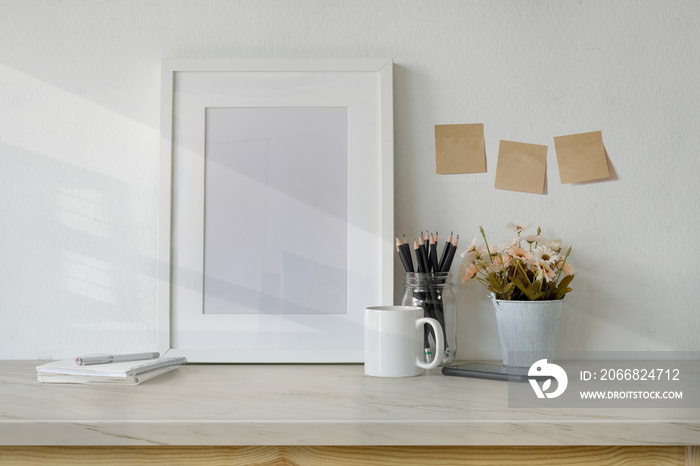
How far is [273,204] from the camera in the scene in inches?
47.6

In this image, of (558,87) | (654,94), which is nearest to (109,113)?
(558,87)

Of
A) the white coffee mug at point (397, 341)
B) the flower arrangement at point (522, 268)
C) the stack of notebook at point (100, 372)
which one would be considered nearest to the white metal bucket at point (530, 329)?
the flower arrangement at point (522, 268)

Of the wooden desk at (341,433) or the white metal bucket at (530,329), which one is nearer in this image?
the wooden desk at (341,433)

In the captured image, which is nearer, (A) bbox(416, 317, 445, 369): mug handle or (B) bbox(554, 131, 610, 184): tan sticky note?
(A) bbox(416, 317, 445, 369): mug handle

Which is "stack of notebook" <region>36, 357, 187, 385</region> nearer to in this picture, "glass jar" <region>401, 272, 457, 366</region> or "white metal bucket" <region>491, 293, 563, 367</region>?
"glass jar" <region>401, 272, 457, 366</region>

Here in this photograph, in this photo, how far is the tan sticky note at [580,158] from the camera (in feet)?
4.03

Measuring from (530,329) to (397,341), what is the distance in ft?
0.84

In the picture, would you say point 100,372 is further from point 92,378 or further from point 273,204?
point 273,204

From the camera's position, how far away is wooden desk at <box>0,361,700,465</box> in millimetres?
745

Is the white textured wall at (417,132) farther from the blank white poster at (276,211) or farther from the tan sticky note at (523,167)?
the blank white poster at (276,211)

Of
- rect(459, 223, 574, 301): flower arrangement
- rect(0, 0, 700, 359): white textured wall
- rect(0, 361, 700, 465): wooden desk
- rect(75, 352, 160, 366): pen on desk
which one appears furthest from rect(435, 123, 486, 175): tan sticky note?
rect(75, 352, 160, 366): pen on desk

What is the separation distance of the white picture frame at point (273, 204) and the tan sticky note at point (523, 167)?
0.78ft

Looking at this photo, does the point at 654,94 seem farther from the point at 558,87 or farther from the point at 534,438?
the point at 534,438

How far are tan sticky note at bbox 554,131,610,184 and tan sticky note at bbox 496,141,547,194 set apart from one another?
4 cm
